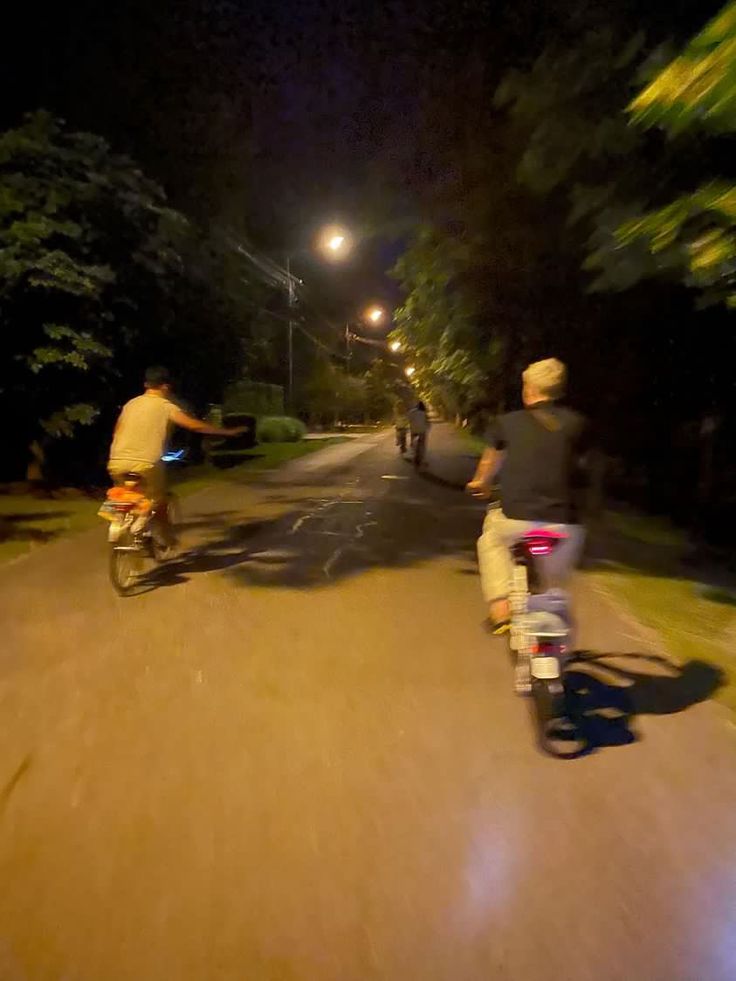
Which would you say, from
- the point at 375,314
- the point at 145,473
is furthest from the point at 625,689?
the point at 375,314

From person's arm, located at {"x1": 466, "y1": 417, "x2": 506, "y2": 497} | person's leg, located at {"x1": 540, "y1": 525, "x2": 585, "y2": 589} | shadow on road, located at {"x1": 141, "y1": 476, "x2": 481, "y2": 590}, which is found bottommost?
shadow on road, located at {"x1": 141, "y1": 476, "x2": 481, "y2": 590}

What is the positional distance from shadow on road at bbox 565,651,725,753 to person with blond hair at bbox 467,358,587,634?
2.70 ft

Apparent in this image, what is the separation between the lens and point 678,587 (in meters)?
10.1

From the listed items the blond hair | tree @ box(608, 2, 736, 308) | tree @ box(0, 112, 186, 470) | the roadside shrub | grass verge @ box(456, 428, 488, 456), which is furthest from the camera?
the roadside shrub

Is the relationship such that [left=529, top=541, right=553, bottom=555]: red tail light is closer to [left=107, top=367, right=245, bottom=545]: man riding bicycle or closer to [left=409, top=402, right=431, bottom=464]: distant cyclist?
[left=107, top=367, right=245, bottom=545]: man riding bicycle

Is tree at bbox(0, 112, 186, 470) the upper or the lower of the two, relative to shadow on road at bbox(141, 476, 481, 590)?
upper

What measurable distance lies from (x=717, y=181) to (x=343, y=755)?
455 cm

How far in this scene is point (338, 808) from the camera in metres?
4.68

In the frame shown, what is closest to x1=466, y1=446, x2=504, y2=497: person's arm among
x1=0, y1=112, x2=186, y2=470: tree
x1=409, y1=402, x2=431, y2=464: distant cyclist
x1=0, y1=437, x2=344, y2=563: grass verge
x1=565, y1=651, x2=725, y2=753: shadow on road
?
x1=565, y1=651, x2=725, y2=753: shadow on road

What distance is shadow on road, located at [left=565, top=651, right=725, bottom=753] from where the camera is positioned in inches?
232

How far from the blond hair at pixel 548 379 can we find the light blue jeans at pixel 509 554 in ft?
2.48

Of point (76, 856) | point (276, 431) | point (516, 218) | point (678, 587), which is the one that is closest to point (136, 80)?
point (516, 218)

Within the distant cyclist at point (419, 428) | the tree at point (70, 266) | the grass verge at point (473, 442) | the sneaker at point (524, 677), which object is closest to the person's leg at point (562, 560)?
the sneaker at point (524, 677)

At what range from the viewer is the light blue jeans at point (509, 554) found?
5.64m
